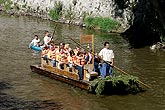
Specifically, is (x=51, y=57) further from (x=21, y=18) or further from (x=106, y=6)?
(x=21, y=18)

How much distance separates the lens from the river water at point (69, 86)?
1473 centimetres

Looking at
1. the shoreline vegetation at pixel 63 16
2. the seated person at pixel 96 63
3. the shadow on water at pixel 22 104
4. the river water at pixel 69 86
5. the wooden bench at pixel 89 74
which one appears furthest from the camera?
the shoreline vegetation at pixel 63 16

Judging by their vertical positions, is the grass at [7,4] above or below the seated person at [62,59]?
above

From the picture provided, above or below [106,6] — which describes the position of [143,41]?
below

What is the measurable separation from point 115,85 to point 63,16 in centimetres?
2690

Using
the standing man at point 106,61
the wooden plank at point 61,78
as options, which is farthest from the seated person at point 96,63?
the wooden plank at point 61,78

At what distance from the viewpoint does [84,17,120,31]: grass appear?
34812 millimetres

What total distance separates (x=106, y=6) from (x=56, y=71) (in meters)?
19.6

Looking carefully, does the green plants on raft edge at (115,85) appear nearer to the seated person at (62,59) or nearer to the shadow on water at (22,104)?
the shadow on water at (22,104)

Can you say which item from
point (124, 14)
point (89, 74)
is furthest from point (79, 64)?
point (124, 14)

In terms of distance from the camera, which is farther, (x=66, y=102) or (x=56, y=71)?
(x=56, y=71)

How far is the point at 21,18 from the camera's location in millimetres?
44438

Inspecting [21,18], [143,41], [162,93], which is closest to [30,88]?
[162,93]

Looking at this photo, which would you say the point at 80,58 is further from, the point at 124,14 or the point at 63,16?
the point at 63,16
